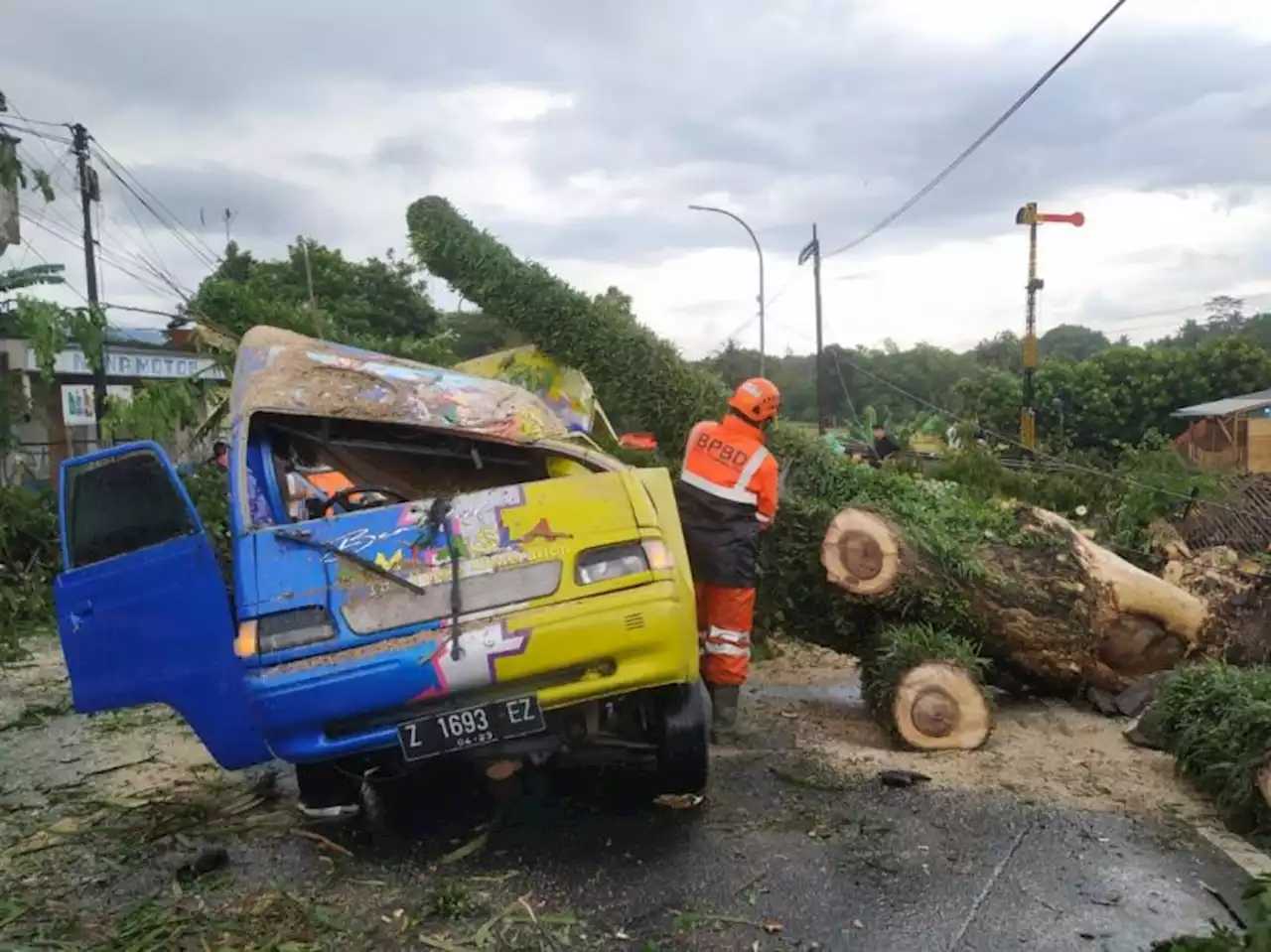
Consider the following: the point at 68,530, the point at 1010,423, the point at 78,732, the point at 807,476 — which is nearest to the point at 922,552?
the point at 807,476

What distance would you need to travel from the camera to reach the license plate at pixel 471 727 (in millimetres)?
3740

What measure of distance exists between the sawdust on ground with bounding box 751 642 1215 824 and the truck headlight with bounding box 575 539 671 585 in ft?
5.64

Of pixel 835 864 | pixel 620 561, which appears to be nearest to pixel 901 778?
pixel 835 864

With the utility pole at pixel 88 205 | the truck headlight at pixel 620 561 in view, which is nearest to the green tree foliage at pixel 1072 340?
the utility pole at pixel 88 205

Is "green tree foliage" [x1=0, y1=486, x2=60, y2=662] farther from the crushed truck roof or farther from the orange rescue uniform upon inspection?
the orange rescue uniform

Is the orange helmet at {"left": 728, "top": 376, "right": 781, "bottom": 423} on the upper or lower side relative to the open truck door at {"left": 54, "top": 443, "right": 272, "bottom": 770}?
upper

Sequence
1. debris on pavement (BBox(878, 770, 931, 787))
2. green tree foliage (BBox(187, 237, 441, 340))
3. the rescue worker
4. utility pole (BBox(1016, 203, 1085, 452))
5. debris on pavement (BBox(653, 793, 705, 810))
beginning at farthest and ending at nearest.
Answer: green tree foliage (BBox(187, 237, 441, 340)), utility pole (BBox(1016, 203, 1085, 452)), the rescue worker, debris on pavement (BBox(878, 770, 931, 787)), debris on pavement (BBox(653, 793, 705, 810))

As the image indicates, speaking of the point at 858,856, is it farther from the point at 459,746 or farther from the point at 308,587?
the point at 308,587

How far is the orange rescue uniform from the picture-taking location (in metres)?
5.24

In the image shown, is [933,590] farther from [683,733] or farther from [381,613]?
[381,613]

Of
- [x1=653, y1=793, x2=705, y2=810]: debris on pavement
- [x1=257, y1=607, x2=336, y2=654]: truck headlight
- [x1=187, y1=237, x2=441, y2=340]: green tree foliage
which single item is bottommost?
[x1=653, y1=793, x2=705, y2=810]: debris on pavement

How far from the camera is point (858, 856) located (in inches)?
155

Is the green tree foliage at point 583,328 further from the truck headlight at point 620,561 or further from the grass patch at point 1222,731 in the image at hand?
the grass patch at point 1222,731

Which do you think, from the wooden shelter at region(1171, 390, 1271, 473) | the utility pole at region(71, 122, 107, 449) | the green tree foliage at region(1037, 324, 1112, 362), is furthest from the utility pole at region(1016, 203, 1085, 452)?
the green tree foliage at region(1037, 324, 1112, 362)
